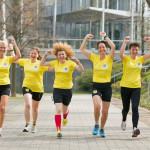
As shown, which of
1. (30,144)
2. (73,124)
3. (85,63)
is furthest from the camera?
(85,63)

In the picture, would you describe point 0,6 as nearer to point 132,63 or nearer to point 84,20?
point 132,63

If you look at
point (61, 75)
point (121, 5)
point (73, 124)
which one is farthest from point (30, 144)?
point (121, 5)

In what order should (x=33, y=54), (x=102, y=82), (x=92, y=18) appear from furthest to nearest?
(x=92, y=18) → (x=33, y=54) → (x=102, y=82)

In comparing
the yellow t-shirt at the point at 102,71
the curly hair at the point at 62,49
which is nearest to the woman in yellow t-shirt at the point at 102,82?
the yellow t-shirt at the point at 102,71

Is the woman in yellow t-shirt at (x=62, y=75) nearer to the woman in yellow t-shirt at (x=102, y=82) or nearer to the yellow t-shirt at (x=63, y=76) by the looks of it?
the yellow t-shirt at (x=63, y=76)

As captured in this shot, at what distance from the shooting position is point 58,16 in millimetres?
51188

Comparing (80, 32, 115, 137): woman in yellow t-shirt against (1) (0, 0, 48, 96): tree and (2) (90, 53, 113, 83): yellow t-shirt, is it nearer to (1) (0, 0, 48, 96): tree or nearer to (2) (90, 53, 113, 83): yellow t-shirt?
(2) (90, 53, 113, 83): yellow t-shirt

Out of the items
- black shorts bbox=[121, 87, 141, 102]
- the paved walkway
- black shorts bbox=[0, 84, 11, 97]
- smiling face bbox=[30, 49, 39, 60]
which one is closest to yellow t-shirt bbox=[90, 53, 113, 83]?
black shorts bbox=[121, 87, 141, 102]

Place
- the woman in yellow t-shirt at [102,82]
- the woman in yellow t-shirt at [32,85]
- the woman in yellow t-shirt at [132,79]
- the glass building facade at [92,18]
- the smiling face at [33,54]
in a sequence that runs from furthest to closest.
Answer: the glass building facade at [92,18]
the smiling face at [33,54]
the woman in yellow t-shirt at [32,85]
the woman in yellow t-shirt at [132,79]
the woman in yellow t-shirt at [102,82]

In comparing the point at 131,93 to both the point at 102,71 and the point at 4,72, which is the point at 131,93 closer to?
the point at 102,71

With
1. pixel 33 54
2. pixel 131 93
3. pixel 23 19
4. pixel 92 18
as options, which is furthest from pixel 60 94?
pixel 92 18

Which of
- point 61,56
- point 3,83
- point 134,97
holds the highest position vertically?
point 61,56

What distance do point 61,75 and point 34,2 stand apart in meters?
17.9

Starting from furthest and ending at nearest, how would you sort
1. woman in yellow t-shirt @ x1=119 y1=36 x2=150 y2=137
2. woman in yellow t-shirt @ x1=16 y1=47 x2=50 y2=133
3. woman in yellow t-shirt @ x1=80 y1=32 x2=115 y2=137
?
woman in yellow t-shirt @ x1=16 y1=47 x2=50 y2=133
woman in yellow t-shirt @ x1=119 y1=36 x2=150 y2=137
woman in yellow t-shirt @ x1=80 y1=32 x2=115 y2=137
